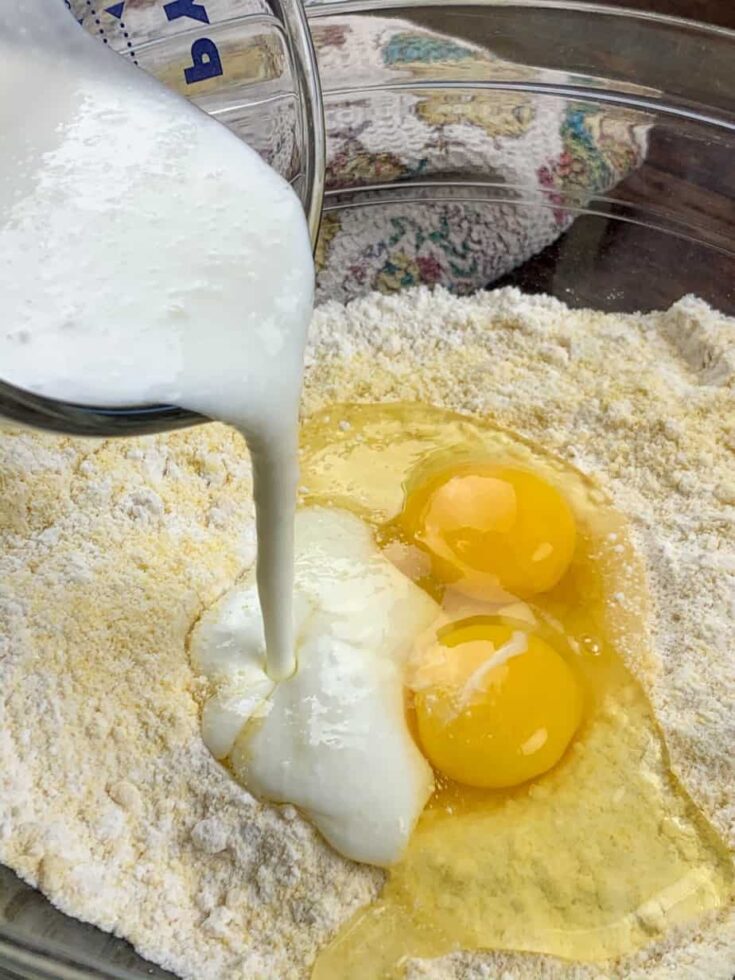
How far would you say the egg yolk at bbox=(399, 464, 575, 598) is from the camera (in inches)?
64.4

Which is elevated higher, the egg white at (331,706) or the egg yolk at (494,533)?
the egg yolk at (494,533)

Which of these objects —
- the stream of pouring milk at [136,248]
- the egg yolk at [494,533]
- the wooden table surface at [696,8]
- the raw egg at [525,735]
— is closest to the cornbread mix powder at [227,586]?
the raw egg at [525,735]

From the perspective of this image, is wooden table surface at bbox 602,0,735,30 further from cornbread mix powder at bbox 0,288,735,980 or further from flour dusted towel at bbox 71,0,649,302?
cornbread mix powder at bbox 0,288,735,980

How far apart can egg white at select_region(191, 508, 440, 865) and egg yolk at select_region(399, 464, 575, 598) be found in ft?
0.29

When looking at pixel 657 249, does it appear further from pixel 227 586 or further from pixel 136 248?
pixel 136 248

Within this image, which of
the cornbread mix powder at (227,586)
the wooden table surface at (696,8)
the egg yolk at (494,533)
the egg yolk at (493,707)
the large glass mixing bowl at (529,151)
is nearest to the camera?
the cornbread mix powder at (227,586)

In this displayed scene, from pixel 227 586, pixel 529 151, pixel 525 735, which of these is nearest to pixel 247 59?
pixel 529 151

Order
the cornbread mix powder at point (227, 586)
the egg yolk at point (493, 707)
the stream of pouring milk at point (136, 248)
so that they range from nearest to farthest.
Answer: the stream of pouring milk at point (136, 248) < the cornbread mix powder at point (227, 586) < the egg yolk at point (493, 707)

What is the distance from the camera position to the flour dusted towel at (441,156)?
198 cm

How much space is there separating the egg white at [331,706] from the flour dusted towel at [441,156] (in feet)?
2.35

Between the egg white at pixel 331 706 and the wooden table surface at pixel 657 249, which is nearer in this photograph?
the egg white at pixel 331 706

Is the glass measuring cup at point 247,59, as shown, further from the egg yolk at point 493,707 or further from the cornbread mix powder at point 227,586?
the egg yolk at point 493,707

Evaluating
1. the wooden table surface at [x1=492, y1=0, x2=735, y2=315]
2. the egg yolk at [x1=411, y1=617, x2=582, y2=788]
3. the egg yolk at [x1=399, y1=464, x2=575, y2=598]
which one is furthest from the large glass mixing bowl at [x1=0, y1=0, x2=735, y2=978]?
the egg yolk at [x1=411, y1=617, x2=582, y2=788]

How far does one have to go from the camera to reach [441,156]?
2.02 m
